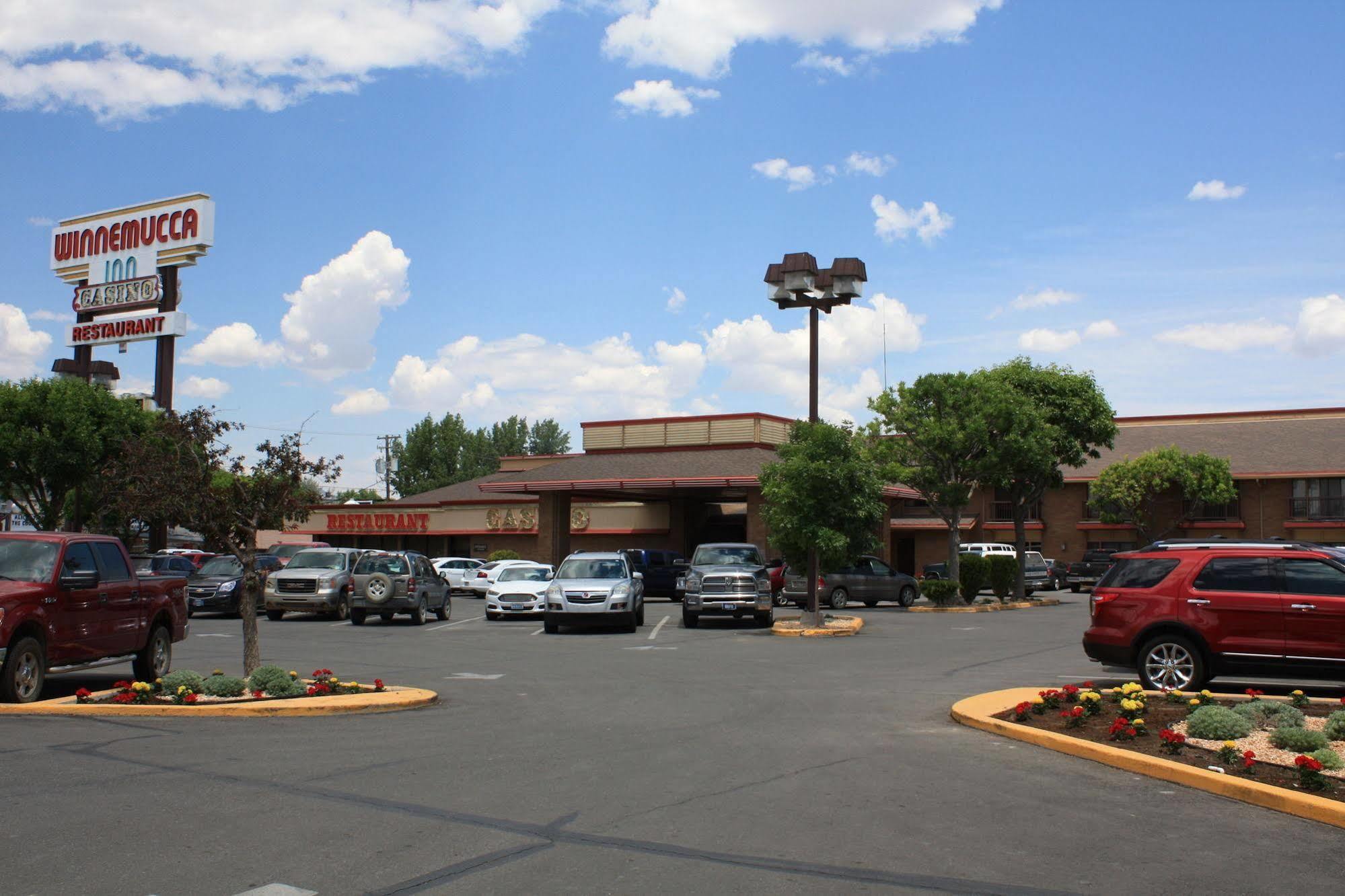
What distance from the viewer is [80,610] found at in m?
12.8

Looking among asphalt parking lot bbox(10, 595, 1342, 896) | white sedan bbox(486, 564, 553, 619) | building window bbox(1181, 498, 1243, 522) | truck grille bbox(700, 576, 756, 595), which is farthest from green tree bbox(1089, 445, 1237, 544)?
asphalt parking lot bbox(10, 595, 1342, 896)

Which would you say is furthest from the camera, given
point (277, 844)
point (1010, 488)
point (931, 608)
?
point (1010, 488)

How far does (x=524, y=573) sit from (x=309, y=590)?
6.60 m

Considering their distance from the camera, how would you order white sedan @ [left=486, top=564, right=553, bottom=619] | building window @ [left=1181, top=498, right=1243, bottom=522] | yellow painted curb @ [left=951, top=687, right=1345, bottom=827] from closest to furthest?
yellow painted curb @ [left=951, top=687, right=1345, bottom=827], white sedan @ [left=486, top=564, right=553, bottom=619], building window @ [left=1181, top=498, right=1243, bottom=522]

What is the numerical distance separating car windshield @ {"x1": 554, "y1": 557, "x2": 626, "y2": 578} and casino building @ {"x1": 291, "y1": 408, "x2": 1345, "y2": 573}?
14.6 meters

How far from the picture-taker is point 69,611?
12633 mm

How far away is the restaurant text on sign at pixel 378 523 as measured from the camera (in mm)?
57875

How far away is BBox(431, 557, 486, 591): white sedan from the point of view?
4503 cm

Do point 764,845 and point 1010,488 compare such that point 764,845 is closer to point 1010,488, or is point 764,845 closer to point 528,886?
point 528,886

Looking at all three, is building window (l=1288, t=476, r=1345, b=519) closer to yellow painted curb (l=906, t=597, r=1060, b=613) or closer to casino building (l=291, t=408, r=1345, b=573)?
casino building (l=291, t=408, r=1345, b=573)

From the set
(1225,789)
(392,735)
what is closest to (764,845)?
(1225,789)

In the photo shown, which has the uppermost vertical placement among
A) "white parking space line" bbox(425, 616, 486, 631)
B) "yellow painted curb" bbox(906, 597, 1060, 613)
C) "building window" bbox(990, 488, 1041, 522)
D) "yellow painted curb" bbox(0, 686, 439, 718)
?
"building window" bbox(990, 488, 1041, 522)

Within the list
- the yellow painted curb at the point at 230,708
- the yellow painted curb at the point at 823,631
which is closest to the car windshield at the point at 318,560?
the yellow painted curb at the point at 823,631

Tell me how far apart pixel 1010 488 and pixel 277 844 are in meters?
36.5
